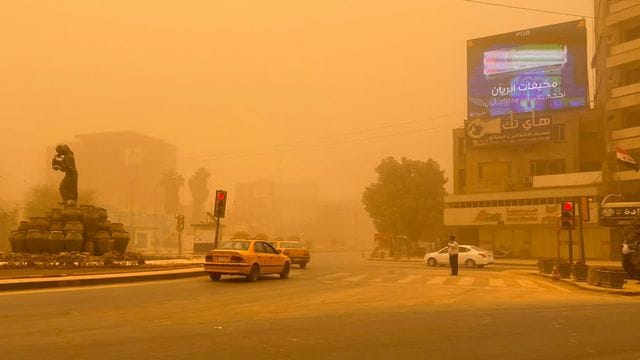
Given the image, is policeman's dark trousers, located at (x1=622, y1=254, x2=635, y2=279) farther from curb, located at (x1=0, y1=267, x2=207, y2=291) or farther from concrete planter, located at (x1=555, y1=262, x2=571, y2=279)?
curb, located at (x1=0, y1=267, x2=207, y2=291)

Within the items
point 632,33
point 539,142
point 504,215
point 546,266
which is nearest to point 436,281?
point 546,266

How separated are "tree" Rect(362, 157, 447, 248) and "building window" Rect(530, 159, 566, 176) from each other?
1305 cm

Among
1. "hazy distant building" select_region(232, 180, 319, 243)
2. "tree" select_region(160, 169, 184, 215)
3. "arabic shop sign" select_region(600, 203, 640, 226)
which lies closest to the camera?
"arabic shop sign" select_region(600, 203, 640, 226)

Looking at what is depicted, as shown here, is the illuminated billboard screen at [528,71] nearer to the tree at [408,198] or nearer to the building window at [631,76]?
the building window at [631,76]

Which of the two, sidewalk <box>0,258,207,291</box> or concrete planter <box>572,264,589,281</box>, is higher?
concrete planter <box>572,264,589,281</box>

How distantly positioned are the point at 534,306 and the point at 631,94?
43.8 meters

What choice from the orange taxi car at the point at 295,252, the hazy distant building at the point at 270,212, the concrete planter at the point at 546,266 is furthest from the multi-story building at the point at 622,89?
the hazy distant building at the point at 270,212

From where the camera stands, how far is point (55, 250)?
25500 mm

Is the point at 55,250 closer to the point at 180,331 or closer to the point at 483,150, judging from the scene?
the point at 180,331

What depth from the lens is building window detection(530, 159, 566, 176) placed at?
58709mm

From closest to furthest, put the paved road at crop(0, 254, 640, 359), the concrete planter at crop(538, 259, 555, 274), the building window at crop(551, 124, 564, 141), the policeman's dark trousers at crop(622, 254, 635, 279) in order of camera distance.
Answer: the paved road at crop(0, 254, 640, 359) → the policeman's dark trousers at crop(622, 254, 635, 279) → the concrete planter at crop(538, 259, 555, 274) → the building window at crop(551, 124, 564, 141)

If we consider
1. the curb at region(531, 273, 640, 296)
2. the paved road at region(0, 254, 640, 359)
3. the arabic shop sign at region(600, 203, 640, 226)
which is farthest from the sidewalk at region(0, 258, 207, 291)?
the arabic shop sign at region(600, 203, 640, 226)

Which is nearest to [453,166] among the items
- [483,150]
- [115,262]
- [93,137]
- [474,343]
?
[483,150]

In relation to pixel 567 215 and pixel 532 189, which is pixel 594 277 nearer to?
pixel 567 215
